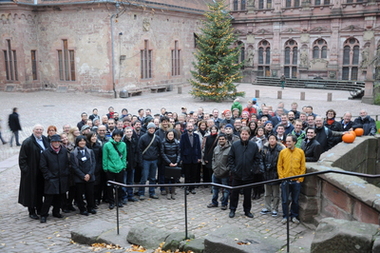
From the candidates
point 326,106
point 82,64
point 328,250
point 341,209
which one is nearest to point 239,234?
point 328,250

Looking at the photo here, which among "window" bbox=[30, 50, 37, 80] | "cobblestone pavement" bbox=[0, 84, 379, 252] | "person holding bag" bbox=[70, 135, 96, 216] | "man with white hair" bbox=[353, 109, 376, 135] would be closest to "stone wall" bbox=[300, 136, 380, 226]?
"cobblestone pavement" bbox=[0, 84, 379, 252]

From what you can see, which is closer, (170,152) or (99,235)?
(99,235)

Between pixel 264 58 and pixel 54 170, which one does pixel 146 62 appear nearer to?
pixel 264 58

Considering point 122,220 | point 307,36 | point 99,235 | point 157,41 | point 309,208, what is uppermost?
point 307,36

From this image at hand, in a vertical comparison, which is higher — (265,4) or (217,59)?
(265,4)

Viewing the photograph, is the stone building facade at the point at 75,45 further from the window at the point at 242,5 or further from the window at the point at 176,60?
the window at the point at 242,5

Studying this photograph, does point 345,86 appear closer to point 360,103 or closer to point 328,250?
point 360,103

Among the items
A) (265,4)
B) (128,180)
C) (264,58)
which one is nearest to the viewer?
(128,180)

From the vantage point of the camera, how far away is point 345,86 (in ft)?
121

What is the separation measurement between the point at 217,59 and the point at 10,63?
15915mm

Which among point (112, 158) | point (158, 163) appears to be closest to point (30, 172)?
point (112, 158)

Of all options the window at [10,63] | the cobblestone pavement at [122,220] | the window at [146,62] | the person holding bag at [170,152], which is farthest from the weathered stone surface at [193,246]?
the window at [10,63]

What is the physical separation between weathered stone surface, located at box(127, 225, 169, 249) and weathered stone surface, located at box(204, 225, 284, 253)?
1.07 metres

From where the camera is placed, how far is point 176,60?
37688 millimetres
